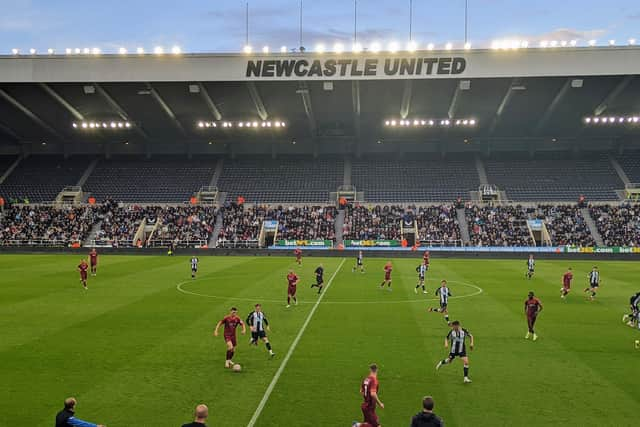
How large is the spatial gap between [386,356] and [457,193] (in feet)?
174

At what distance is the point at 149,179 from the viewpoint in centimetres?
7094

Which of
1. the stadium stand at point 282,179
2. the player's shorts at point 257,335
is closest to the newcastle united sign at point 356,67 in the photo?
the stadium stand at point 282,179

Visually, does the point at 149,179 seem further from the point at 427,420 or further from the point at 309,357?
the point at 427,420

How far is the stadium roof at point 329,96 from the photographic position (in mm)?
53844

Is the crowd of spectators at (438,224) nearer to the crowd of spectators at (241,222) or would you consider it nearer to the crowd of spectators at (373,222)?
the crowd of spectators at (373,222)

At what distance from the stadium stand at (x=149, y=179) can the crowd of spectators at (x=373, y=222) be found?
21.6 m

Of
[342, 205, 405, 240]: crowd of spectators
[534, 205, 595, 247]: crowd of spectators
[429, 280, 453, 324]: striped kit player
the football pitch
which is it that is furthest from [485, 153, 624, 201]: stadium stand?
[429, 280, 453, 324]: striped kit player

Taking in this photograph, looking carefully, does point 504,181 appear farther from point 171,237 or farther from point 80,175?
point 80,175

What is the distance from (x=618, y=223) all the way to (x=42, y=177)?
7203cm

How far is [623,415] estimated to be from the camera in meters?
11.3

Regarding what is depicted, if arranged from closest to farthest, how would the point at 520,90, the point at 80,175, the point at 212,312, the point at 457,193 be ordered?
the point at 212,312
the point at 520,90
the point at 457,193
the point at 80,175

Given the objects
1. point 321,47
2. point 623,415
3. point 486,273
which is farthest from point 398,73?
point 623,415

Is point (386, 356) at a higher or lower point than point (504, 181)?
lower

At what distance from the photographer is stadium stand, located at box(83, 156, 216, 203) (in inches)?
2669
